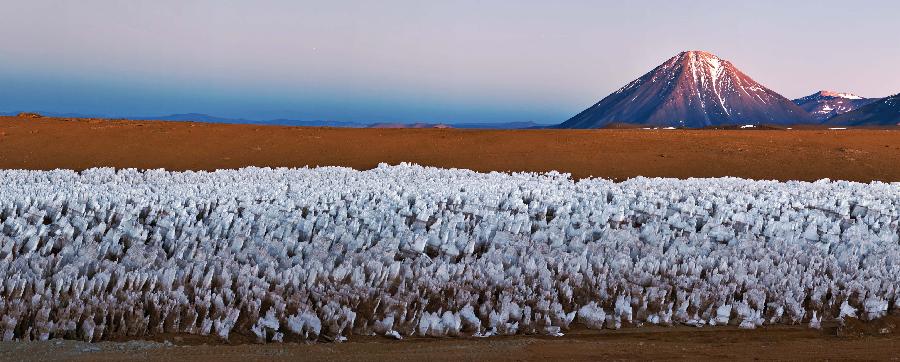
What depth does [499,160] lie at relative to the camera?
80.9 ft

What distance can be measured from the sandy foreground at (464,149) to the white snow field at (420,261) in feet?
30.5

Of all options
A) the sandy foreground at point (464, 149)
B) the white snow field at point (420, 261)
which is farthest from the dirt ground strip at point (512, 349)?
the sandy foreground at point (464, 149)

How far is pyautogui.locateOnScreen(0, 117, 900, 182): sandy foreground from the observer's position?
23.0 metres

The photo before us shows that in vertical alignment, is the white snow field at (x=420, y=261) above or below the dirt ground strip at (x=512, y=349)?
above

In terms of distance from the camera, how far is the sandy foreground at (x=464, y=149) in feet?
75.6

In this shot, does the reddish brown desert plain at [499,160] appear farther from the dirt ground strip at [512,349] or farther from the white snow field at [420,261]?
the white snow field at [420,261]

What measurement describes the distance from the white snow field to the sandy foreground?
9289 mm

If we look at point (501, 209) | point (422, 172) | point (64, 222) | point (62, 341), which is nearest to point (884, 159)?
point (422, 172)

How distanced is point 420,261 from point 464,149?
20.2m

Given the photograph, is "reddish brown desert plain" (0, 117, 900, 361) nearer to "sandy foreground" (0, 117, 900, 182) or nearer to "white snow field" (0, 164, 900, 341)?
"sandy foreground" (0, 117, 900, 182)

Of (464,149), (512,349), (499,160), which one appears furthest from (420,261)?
(464,149)

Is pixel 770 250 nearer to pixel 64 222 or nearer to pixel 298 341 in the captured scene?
pixel 298 341

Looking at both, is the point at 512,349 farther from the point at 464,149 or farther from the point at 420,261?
the point at 464,149

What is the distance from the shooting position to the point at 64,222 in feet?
30.5
